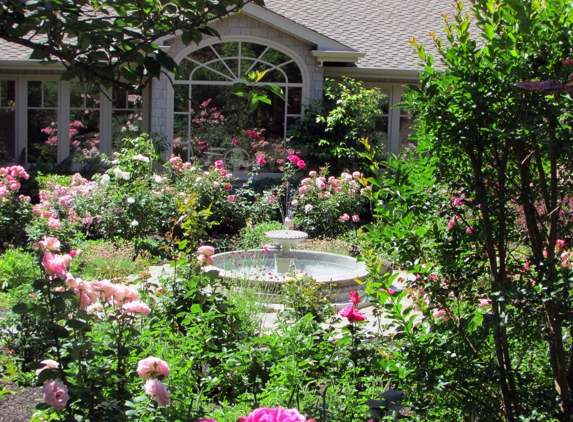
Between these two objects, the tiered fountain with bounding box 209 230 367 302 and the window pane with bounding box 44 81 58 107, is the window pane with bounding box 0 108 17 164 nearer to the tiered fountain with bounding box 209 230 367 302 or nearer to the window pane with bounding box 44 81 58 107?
the window pane with bounding box 44 81 58 107

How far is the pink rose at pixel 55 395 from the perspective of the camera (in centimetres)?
237

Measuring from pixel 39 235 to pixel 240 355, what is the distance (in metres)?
5.93

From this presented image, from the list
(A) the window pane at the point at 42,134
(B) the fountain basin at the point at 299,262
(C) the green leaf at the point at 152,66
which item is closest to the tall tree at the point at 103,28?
(C) the green leaf at the point at 152,66

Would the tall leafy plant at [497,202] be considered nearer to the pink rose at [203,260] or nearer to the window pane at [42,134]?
the pink rose at [203,260]

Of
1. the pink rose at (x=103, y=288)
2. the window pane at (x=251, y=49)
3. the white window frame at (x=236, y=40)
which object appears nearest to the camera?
the pink rose at (x=103, y=288)

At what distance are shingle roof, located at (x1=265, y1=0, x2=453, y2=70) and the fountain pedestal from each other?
6.95m

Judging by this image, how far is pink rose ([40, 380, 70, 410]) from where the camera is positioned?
237 centimetres

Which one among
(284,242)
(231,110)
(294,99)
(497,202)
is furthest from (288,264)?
(294,99)

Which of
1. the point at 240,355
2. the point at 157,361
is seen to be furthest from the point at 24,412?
the point at 157,361

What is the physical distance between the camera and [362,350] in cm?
368

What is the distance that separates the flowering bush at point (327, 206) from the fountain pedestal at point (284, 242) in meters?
2.34

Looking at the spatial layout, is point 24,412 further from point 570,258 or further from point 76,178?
point 76,178

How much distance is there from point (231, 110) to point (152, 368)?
1132 centimetres

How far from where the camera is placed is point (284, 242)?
25.8ft
